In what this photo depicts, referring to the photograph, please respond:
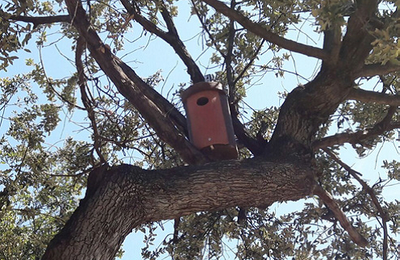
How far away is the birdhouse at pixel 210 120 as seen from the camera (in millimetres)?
4238

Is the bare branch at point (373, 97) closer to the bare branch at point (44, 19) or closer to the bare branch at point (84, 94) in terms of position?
the bare branch at point (84, 94)

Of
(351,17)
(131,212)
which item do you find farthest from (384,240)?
(131,212)

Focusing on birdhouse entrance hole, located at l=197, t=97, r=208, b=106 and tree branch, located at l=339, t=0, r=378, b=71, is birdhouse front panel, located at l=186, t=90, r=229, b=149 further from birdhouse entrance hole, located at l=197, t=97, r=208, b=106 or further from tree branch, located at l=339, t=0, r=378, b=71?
tree branch, located at l=339, t=0, r=378, b=71

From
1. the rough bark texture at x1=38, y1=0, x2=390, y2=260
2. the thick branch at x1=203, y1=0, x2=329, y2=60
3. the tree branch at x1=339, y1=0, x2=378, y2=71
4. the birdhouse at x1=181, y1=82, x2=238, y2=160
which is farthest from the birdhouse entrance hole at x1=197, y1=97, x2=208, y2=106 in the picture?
the tree branch at x1=339, y1=0, x2=378, y2=71

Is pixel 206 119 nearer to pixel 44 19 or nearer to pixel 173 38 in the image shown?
pixel 173 38

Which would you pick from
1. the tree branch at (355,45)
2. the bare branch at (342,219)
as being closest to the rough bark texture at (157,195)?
the bare branch at (342,219)

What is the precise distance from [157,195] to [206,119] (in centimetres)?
108

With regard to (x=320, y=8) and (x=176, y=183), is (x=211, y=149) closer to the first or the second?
(x=176, y=183)

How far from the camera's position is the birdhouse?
4238 mm

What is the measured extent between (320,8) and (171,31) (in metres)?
2.59

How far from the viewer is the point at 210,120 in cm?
430

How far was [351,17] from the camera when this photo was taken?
12.6 feet

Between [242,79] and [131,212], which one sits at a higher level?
[242,79]

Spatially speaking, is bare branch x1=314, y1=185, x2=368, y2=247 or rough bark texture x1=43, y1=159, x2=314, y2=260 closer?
rough bark texture x1=43, y1=159, x2=314, y2=260
